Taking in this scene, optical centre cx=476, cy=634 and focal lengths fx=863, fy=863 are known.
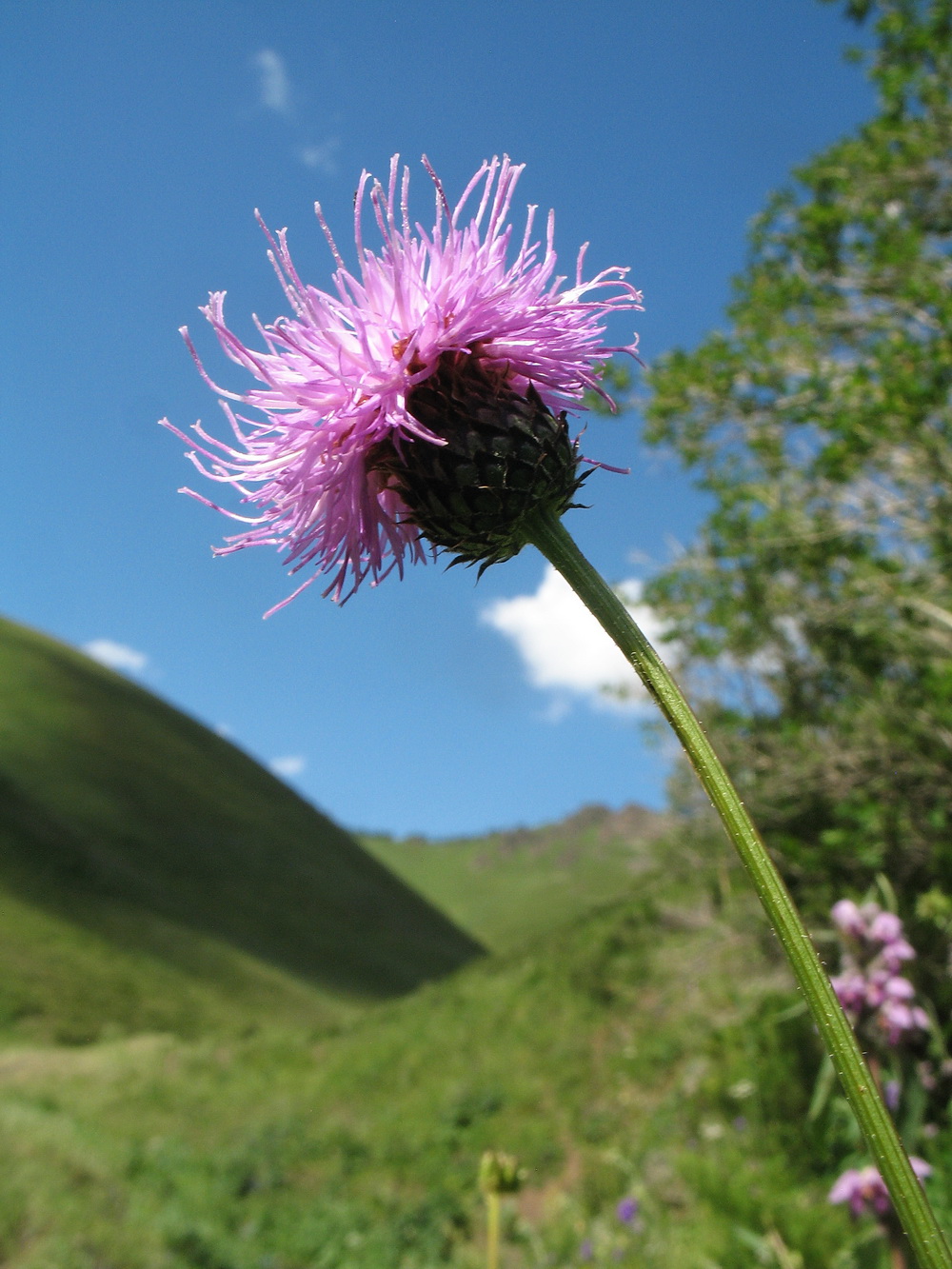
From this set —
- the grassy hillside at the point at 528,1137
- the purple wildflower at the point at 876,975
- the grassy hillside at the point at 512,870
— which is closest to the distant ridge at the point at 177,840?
the grassy hillside at the point at 528,1137

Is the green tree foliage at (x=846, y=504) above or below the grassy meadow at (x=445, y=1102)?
above

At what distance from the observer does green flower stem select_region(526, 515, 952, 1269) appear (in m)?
0.79

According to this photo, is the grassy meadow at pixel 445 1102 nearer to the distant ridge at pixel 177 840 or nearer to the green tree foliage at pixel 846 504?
the green tree foliage at pixel 846 504

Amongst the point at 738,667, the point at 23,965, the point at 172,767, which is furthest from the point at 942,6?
the point at 172,767

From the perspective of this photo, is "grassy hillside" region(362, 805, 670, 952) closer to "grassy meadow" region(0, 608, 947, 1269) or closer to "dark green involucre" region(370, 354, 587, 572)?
"grassy meadow" region(0, 608, 947, 1269)

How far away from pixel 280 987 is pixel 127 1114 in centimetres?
2206

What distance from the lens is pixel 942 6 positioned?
8.31 meters

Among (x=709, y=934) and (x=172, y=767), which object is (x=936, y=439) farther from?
(x=172, y=767)

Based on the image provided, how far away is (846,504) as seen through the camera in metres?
7.46

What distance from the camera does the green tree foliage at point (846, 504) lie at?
6277mm

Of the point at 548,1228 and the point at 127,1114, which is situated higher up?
the point at 548,1228

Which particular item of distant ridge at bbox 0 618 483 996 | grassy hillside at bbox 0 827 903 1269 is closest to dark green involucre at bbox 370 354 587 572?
grassy hillside at bbox 0 827 903 1269

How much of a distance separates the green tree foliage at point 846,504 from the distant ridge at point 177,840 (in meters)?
33.5

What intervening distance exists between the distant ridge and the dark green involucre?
123 ft
